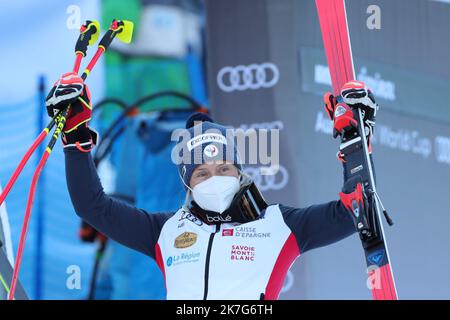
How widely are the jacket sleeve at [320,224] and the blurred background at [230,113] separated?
197 centimetres

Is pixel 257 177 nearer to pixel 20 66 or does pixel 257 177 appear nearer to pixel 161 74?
pixel 161 74

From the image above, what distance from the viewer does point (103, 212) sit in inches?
159

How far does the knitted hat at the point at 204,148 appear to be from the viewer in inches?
162

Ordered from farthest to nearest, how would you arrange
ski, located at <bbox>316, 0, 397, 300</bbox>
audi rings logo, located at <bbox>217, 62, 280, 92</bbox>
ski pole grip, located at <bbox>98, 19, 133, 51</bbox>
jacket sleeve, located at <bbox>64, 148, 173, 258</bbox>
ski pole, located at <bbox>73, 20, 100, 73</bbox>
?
audi rings logo, located at <bbox>217, 62, 280, 92</bbox> → ski pole grip, located at <bbox>98, 19, 133, 51</bbox> → ski pole, located at <bbox>73, 20, 100, 73</bbox> → jacket sleeve, located at <bbox>64, 148, 173, 258</bbox> → ski, located at <bbox>316, 0, 397, 300</bbox>

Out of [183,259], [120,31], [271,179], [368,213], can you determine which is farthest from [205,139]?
[271,179]

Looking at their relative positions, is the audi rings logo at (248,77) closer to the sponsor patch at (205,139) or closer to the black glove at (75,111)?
the sponsor patch at (205,139)

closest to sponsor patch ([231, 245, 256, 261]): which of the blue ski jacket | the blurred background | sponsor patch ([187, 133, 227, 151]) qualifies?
the blue ski jacket

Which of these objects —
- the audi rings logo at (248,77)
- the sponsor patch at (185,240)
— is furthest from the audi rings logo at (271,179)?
the sponsor patch at (185,240)

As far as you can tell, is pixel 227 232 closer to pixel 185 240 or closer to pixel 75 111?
pixel 185 240

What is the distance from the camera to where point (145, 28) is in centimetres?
614

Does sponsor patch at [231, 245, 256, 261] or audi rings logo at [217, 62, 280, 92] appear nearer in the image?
sponsor patch at [231, 245, 256, 261]

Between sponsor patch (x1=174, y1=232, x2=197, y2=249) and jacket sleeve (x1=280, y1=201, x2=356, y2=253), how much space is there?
35 centimetres

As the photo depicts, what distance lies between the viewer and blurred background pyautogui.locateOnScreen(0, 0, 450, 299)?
5.89 m

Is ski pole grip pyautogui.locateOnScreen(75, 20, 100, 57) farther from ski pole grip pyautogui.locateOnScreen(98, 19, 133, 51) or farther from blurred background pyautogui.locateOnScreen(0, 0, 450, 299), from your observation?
blurred background pyautogui.locateOnScreen(0, 0, 450, 299)
